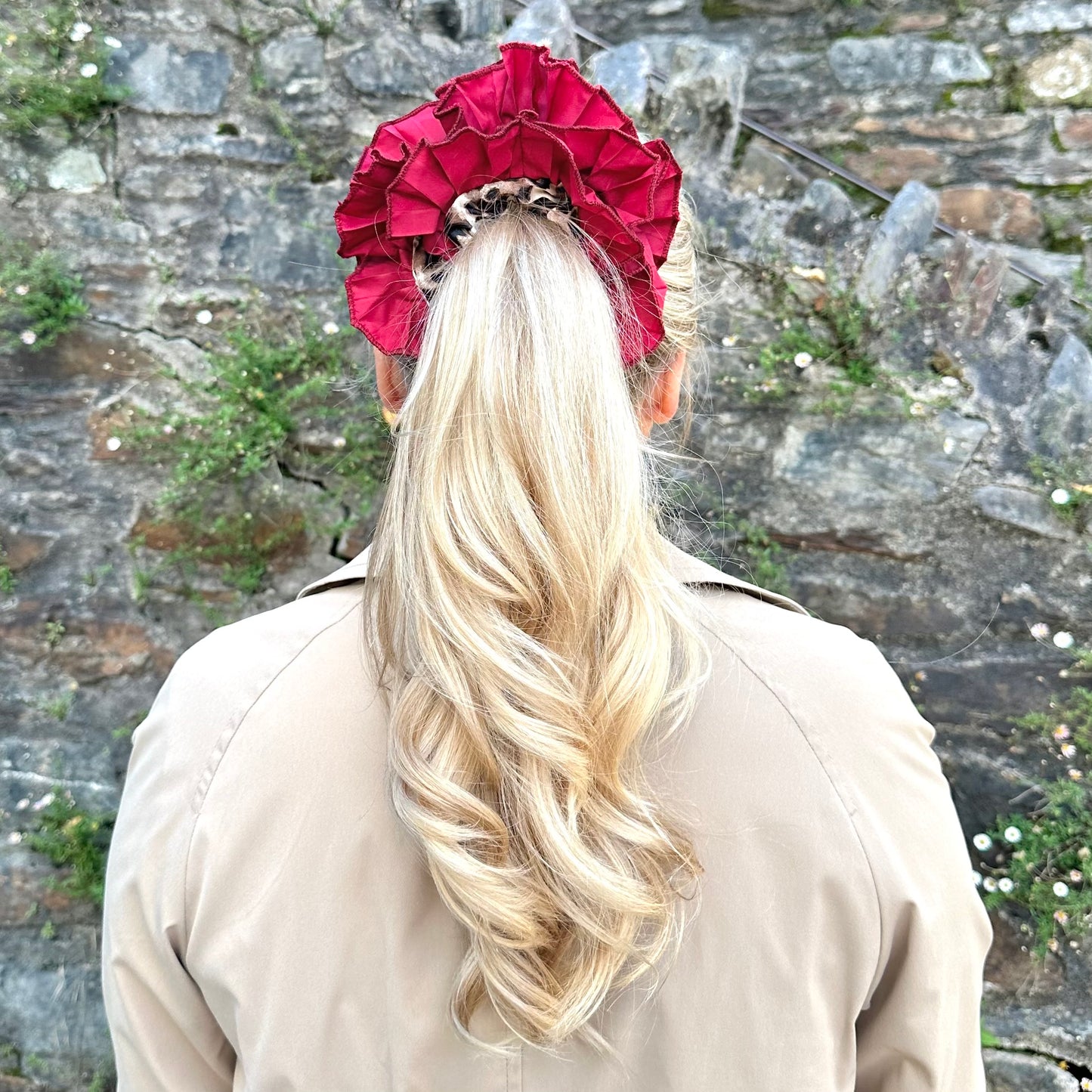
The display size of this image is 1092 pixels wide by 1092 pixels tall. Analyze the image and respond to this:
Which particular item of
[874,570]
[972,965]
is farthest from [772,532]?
[972,965]

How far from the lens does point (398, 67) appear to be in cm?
215

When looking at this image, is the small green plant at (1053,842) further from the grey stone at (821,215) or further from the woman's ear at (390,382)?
the woman's ear at (390,382)

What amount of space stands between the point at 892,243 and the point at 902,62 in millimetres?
1165

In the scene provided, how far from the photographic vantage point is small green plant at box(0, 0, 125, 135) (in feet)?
6.67

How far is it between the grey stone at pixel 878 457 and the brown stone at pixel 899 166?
124 cm

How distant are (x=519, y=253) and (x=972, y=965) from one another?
96cm

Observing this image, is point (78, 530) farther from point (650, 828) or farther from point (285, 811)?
point (650, 828)

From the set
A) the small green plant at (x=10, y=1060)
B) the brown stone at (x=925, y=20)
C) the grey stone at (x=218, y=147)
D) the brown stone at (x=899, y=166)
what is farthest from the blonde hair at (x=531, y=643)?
the brown stone at (x=925, y=20)

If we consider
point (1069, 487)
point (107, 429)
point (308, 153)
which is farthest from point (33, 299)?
point (1069, 487)

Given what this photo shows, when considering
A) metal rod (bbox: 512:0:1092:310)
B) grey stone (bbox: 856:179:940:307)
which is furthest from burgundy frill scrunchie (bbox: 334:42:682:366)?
metal rod (bbox: 512:0:1092:310)

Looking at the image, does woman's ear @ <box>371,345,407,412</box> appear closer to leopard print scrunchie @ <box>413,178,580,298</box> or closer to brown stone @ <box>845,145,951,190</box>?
leopard print scrunchie @ <box>413,178,580,298</box>

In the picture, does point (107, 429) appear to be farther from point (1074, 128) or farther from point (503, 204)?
point (1074, 128)

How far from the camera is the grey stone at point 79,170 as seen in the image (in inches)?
81.9

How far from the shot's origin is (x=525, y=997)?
0.85 m
